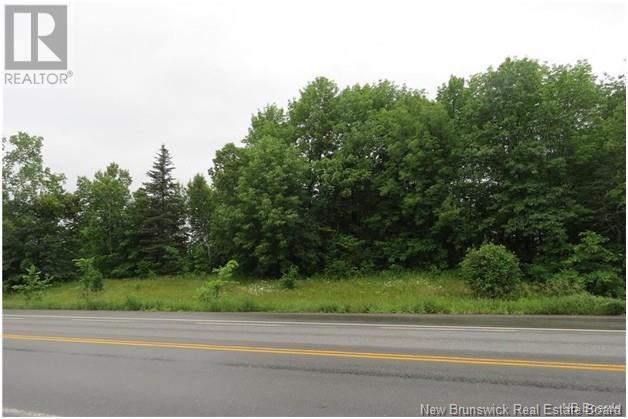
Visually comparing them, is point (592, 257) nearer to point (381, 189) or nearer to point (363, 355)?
point (381, 189)

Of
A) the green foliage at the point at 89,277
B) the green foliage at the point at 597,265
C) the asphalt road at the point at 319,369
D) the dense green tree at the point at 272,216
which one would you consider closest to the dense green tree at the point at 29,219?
the green foliage at the point at 89,277

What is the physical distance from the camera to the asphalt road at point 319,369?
509 centimetres

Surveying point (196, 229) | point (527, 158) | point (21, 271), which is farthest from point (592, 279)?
point (21, 271)

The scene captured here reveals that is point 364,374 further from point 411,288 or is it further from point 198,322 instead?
point 411,288

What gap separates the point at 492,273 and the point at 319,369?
14.8m

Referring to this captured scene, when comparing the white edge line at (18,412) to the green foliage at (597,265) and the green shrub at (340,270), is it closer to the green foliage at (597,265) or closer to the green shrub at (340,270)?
the green foliage at (597,265)

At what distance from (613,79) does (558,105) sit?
22.0 ft

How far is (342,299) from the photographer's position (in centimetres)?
1897

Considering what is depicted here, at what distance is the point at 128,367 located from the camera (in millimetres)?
7098

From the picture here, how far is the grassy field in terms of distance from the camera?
13.5 metres

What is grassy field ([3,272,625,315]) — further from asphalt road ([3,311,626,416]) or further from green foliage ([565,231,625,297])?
green foliage ([565,231,625,297])

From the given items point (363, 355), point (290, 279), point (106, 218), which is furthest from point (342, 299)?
point (106, 218)

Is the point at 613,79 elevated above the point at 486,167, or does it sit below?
above

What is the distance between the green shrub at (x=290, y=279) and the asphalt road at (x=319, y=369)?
1671cm
